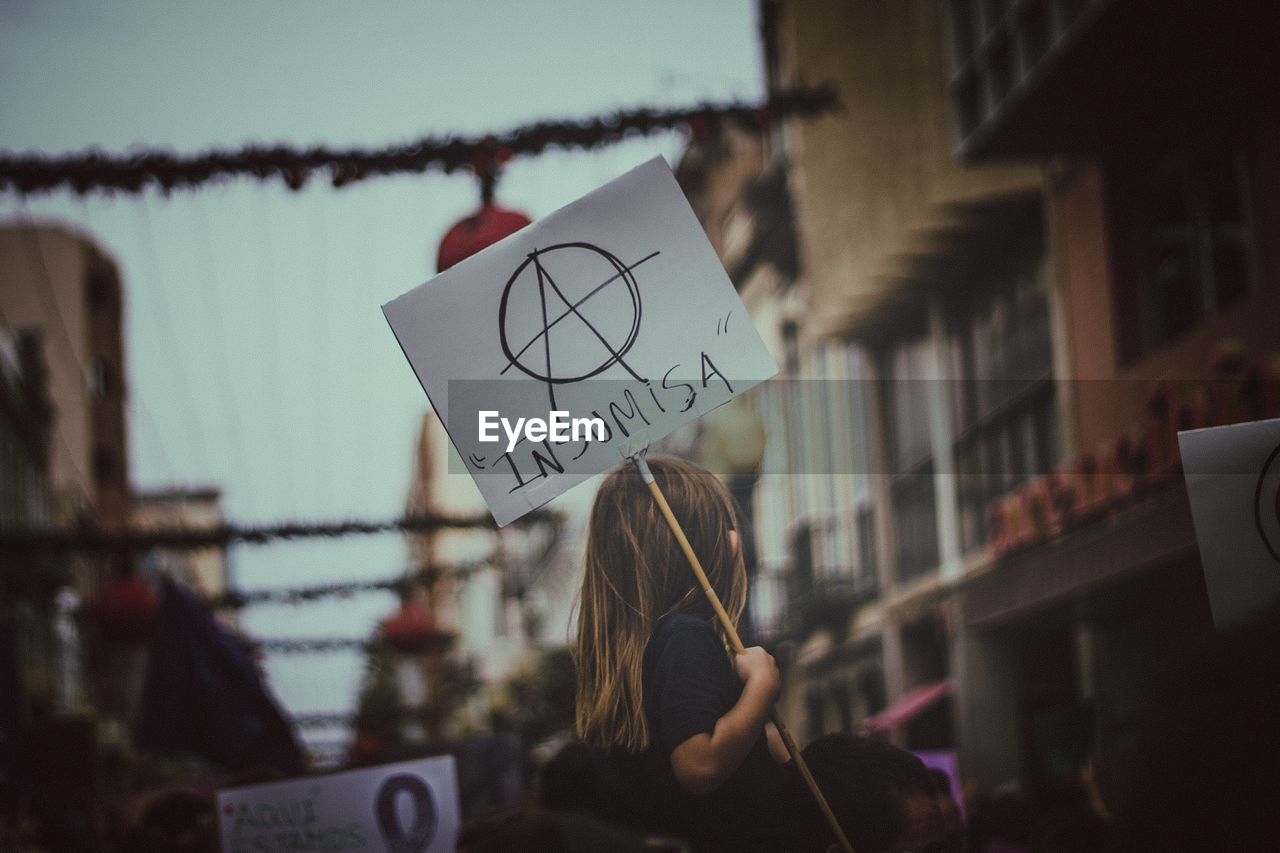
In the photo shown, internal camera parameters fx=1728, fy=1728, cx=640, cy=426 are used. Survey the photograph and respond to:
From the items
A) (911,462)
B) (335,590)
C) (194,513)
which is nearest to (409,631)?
(335,590)

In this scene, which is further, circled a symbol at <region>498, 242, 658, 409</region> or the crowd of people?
circled a symbol at <region>498, 242, 658, 409</region>

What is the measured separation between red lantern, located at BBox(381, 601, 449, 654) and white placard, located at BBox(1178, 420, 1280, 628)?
14706mm

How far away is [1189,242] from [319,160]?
27.8ft

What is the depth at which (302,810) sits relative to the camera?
573 centimetres

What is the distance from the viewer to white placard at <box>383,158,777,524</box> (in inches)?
146

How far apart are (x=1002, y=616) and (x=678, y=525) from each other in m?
13.2

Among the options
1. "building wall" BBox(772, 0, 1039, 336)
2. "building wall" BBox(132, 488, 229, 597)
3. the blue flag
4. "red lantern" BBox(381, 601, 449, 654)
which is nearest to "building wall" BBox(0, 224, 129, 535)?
"building wall" BBox(132, 488, 229, 597)

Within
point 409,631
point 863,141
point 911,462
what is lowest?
point 409,631

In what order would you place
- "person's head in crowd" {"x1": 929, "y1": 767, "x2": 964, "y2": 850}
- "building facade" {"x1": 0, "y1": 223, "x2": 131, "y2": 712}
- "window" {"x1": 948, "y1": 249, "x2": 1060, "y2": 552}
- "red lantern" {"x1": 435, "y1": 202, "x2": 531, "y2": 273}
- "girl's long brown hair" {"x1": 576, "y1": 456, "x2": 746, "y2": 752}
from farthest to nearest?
"building facade" {"x1": 0, "y1": 223, "x2": 131, "y2": 712} < "window" {"x1": 948, "y1": 249, "x2": 1060, "y2": 552} < "red lantern" {"x1": 435, "y1": 202, "x2": 531, "y2": 273} < "person's head in crowd" {"x1": 929, "y1": 767, "x2": 964, "y2": 850} < "girl's long brown hair" {"x1": 576, "y1": 456, "x2": 746, "y2": 752}

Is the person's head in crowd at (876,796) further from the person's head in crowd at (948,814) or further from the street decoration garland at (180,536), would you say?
the street decoration garland at (180,536)

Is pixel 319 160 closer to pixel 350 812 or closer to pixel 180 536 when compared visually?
pixel 350 812

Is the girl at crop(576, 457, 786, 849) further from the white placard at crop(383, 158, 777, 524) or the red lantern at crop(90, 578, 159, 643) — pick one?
the red lantern at crop(90, 578, 159, 643)

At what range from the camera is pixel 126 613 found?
1521 centimetres

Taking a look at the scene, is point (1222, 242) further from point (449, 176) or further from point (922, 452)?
point (922, 452)
